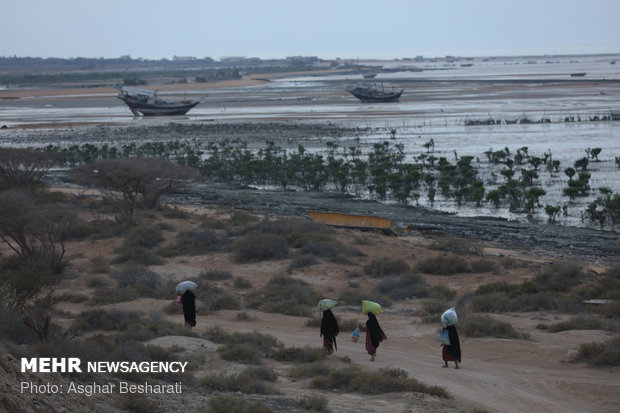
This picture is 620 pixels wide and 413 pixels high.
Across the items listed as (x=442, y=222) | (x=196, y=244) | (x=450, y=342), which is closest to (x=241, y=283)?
(x=196, y=244)

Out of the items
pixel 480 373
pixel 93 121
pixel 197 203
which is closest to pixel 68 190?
pixel 197 203

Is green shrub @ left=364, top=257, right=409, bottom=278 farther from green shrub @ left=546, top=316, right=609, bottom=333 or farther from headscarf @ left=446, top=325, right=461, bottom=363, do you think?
headscarf @ left=446, top=325, right=461, bottom=363

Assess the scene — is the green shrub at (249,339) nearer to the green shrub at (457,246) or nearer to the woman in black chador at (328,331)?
the woman in black chador at (328,331)

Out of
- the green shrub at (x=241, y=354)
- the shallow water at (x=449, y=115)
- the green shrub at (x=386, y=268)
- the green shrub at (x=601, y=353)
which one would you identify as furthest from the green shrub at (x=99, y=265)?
the shallow water at (x=449, y=115)

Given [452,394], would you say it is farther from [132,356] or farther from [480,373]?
[132,356]

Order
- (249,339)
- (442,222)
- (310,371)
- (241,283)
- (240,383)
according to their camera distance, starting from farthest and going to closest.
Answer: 1. (442,222)
2. (241,283)
3. (249,339)
4. (310,371)
5. (240,383)

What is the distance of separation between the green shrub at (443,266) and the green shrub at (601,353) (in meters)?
6.67

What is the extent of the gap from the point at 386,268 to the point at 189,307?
21.0 ft

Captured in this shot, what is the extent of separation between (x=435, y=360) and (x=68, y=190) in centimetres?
2551

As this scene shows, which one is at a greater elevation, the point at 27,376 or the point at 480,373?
the point at 27,376

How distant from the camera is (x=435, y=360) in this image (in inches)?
459

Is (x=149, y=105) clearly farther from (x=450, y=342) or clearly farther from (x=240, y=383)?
Answer: (x=240, y=383)

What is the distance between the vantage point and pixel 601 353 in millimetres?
11141

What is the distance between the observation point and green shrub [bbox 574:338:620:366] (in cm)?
1105
